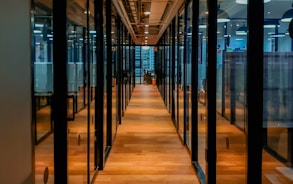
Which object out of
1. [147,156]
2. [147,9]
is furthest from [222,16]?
[147,9]

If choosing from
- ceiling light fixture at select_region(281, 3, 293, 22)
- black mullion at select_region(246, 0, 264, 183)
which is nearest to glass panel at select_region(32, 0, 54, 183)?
black mullion at select_region(246, 0, 264, 183)

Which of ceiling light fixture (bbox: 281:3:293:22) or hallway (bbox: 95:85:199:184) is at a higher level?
ceiling light fixture (bbox: 281:3:293:22)

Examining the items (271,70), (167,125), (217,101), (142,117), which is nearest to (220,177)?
(217,101)

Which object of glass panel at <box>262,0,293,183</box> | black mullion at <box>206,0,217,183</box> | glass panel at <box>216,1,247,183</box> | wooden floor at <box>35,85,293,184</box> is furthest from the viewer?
black mullion at <box>206,0,217,183</box>

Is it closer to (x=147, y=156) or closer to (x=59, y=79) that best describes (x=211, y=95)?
(x=59, y=79)

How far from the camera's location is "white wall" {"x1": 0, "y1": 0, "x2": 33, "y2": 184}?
188cm

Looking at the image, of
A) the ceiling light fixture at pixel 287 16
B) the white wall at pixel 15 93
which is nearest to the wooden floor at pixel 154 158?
the white wall at pixel 15 93

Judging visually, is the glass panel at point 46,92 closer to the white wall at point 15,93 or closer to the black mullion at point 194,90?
the white wall at point 15,93

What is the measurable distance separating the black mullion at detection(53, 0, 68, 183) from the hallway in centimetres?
232

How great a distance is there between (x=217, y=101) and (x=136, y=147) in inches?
133

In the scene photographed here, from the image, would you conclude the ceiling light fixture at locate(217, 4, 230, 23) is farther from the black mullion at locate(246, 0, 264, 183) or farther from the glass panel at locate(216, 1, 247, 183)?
the black mullion at locate(246, 0, 264, 183)

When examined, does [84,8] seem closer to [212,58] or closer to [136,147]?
[212,58]

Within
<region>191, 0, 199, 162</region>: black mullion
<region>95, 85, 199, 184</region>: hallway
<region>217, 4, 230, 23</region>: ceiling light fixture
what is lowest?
<region>95, 85, 199, 184</region>: hallway

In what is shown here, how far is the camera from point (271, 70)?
129 inches
